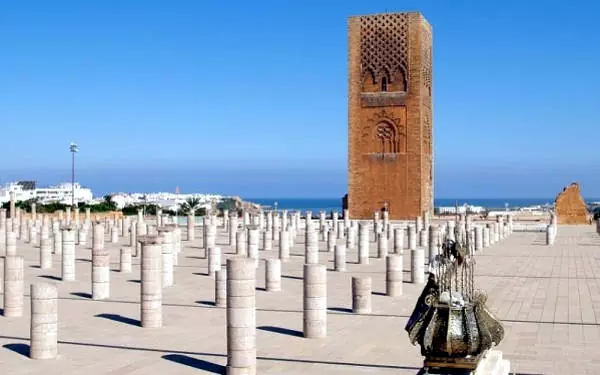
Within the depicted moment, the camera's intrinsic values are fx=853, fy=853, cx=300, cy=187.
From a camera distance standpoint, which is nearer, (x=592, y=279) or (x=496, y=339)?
(x=496, y=339)

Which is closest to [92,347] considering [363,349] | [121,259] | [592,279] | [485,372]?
[363,349]

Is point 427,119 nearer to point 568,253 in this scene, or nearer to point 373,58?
point 373,58

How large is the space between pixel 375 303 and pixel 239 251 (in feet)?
28.2

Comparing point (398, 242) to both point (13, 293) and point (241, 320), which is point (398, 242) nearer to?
Result: point (13, 293)

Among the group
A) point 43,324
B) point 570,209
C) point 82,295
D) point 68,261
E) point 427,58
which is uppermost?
point 427,58

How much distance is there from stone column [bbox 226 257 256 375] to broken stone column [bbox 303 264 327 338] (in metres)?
1.59

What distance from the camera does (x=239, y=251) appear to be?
2067 centimetres

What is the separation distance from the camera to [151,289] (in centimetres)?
1040

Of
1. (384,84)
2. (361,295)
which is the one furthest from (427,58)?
(361,295)

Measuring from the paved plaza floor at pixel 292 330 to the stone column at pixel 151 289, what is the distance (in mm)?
164

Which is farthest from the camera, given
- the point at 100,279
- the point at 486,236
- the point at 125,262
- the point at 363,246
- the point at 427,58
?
the point at 427,58

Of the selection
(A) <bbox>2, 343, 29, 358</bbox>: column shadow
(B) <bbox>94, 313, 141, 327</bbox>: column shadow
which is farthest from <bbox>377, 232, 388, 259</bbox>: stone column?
(A) <bbox>2, 343, 29, 358</bbox>: column shadow

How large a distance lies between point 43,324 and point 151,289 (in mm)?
1987

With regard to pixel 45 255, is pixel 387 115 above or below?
above
